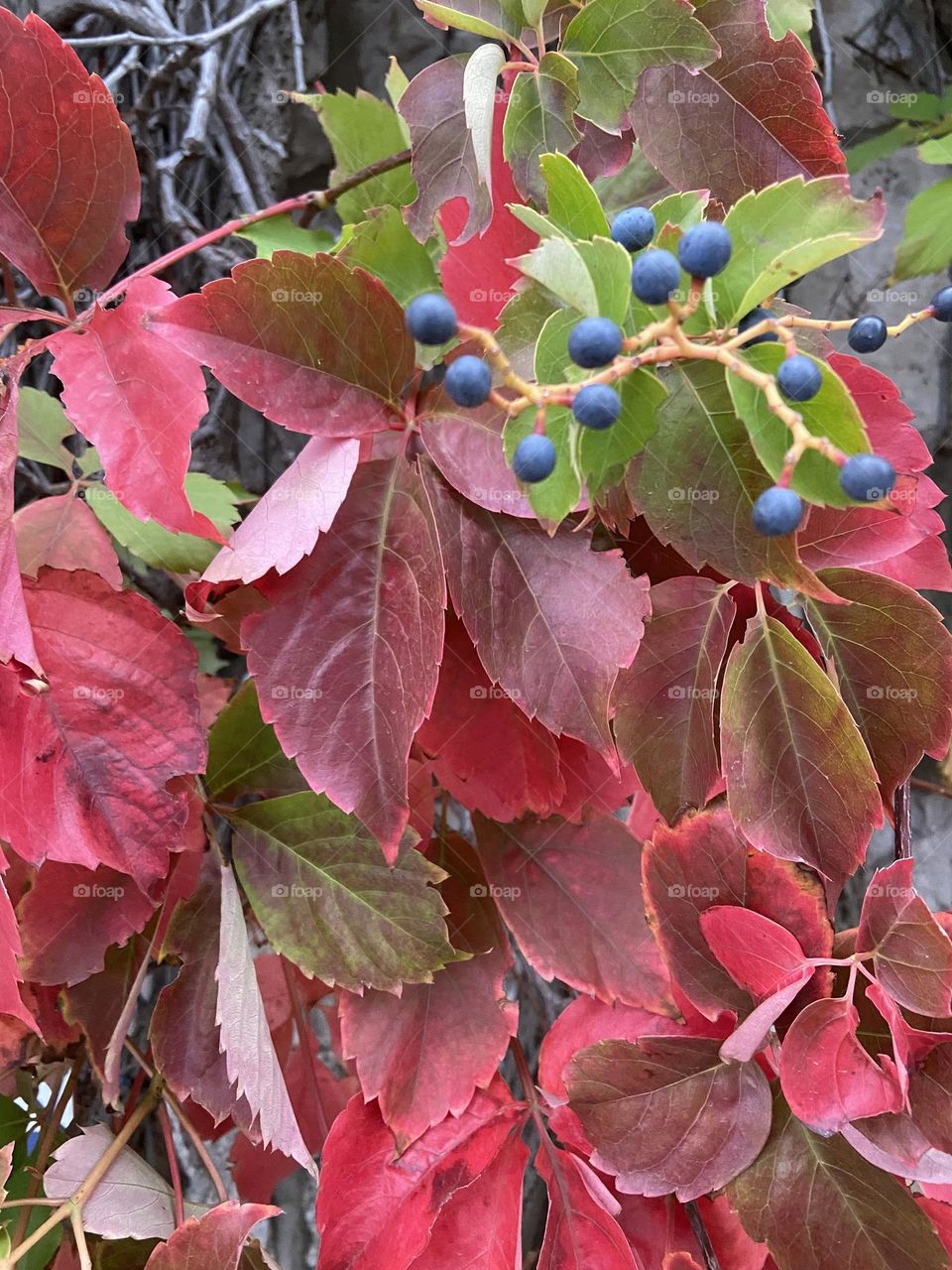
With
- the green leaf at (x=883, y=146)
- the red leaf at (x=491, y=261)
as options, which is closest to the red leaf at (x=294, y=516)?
the red leaf at (x=491, y=261)

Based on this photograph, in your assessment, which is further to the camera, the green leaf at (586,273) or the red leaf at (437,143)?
the red leaf at (437,143)

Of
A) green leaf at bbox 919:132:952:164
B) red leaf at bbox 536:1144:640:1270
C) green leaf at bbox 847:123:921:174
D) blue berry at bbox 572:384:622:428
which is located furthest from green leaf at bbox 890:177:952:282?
red leaf at bbox 536:1144:640:1270

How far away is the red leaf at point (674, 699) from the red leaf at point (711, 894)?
0.7 inches

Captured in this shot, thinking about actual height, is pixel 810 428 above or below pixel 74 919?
above

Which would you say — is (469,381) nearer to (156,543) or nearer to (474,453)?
(474,453)

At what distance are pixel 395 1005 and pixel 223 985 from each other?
0.33ft

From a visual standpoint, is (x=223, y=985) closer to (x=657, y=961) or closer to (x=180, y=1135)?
(x=657, y=961)

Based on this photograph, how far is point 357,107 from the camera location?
0.73 meters

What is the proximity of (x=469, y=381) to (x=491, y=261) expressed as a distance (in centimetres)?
20

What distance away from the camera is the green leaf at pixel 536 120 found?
1.59 ft

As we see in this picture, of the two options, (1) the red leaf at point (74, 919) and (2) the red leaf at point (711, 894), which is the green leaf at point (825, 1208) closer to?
(2) the red leaf at point (711, 894)

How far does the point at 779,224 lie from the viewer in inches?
15.2

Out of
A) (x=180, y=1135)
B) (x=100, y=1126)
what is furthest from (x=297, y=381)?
(x=180, y=1135)

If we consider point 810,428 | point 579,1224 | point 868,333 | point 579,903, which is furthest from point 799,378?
point 579,1224
